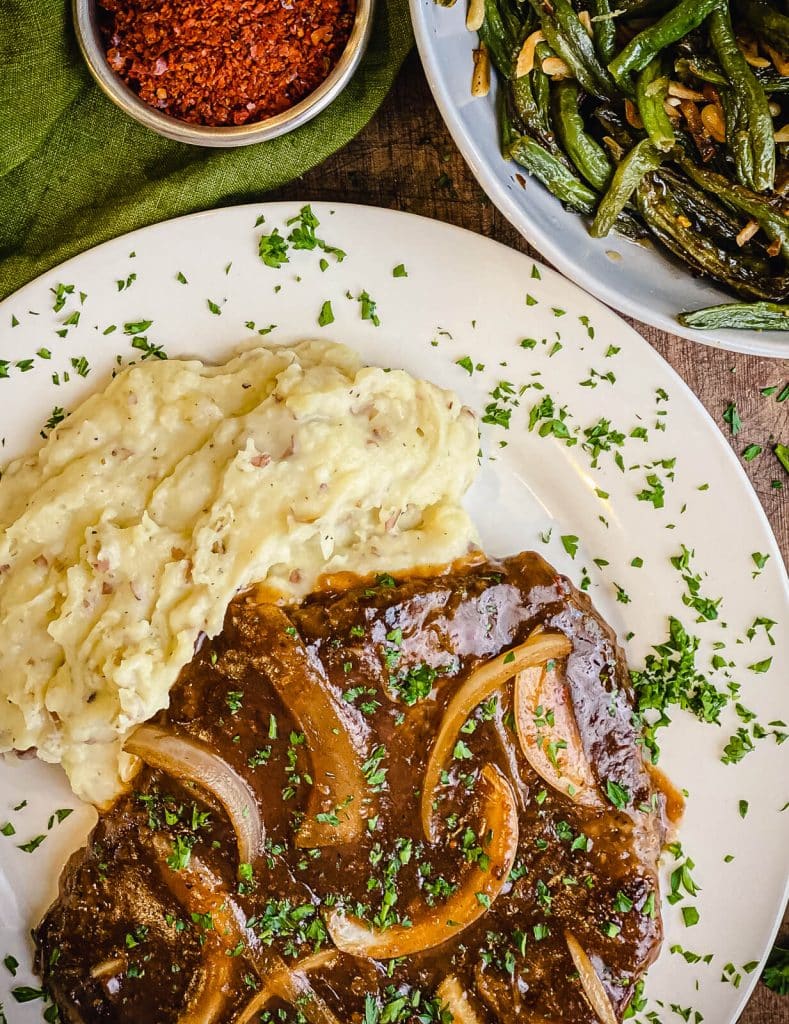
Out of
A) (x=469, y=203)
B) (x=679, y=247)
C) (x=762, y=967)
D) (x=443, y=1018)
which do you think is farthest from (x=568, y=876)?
(x=469, y=203)

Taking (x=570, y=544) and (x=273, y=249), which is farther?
(x=570, y=544)

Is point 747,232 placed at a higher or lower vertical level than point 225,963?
higher

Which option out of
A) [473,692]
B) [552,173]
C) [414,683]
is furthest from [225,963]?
[552,173]

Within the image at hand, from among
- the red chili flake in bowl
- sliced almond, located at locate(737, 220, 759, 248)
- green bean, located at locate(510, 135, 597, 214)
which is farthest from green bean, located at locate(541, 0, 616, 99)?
the red chili flake in bowl

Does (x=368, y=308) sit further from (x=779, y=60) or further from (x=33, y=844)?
(x=33, y=844)

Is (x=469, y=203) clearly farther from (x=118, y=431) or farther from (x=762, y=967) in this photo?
(x=762, y=967)

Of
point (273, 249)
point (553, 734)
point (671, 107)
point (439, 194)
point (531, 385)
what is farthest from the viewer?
point (439, 194)
